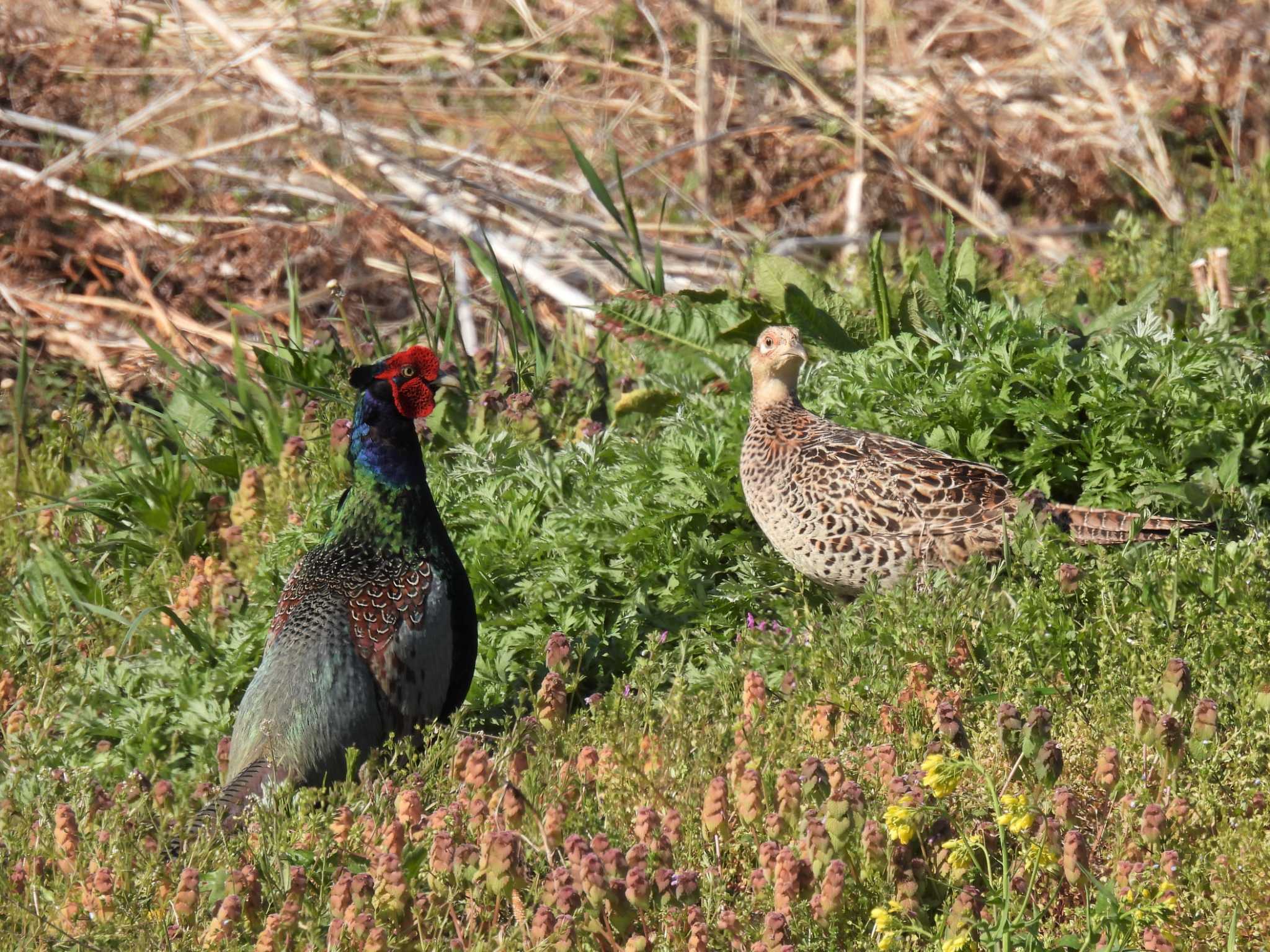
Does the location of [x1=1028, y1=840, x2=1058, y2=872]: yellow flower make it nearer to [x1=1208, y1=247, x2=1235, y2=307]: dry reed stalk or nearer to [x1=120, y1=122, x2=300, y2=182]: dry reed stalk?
[x1=1208, y1=247, x2=1235, y2=307]: dry reed stalk

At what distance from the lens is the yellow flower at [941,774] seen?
310 centimetres

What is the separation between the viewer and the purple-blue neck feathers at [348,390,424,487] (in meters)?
4.91

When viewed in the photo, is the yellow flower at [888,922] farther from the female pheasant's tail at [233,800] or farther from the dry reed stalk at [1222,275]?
the dry reed stalk at [1222,275]

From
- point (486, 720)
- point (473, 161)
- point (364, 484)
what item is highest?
point (473, 161)

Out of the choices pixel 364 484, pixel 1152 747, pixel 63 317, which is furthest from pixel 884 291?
pixel 63 317

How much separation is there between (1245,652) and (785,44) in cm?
696

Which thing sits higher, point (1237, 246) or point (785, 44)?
point (785, 44)

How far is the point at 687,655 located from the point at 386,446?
46.9 inches

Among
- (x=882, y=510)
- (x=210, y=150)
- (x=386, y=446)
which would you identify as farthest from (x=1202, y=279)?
(x=210, y=150)

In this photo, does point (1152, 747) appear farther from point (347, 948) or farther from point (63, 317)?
point (63, 317)

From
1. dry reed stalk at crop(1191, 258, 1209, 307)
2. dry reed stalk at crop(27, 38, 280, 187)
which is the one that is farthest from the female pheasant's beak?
dry reed stalk at crop(27, 38, 280, 187)

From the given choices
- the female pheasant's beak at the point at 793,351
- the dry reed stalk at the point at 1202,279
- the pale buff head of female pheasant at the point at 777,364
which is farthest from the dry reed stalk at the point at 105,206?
the dry reed stalk at the point at 1202,279

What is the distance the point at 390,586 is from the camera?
4785 millimetres

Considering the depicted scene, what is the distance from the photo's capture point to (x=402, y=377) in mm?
4898
